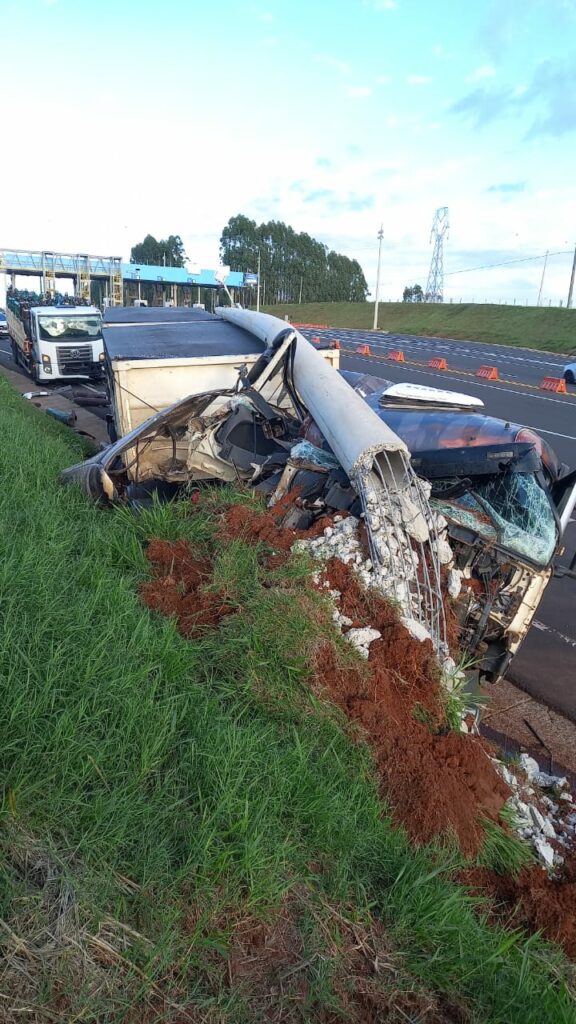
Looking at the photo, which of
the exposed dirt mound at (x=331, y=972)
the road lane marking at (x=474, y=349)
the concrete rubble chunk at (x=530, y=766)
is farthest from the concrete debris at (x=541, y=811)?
the road lane marking at (x=474, y=349)

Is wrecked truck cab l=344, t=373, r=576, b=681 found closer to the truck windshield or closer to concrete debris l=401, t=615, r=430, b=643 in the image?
concrete debris l=401, t=615, r=430, b=643

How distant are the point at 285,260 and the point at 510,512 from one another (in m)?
99.8

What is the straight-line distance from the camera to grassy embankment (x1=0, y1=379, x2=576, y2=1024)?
2.06 metres

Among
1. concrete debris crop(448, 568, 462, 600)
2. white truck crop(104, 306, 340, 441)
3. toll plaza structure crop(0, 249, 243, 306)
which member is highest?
toll plaza structure crop(0, 249, 243, 306)

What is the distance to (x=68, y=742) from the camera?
2662 millimetres

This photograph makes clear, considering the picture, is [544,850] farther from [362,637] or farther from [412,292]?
[412,292]

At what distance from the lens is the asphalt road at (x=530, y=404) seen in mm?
5359

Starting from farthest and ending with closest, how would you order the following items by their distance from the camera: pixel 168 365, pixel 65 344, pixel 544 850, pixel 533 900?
pixel 65 344
pixel 168 365
pixel 544 850
pixel 533 900

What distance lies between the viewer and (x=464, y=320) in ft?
188

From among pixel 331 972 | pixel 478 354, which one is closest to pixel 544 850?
pixel 331 972

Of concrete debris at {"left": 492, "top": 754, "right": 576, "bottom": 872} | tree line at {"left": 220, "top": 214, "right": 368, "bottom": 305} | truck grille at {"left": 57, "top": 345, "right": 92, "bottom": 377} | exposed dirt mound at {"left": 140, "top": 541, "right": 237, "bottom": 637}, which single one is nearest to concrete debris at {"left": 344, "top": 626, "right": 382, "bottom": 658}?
exposed dirt mound at {"left": 140, "top": 541, "right": 237, "bottom": 637}

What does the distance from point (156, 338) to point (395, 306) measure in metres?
61.6

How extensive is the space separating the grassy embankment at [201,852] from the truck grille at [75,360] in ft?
50.2

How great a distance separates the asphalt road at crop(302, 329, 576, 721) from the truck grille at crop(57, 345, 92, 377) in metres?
10.4
